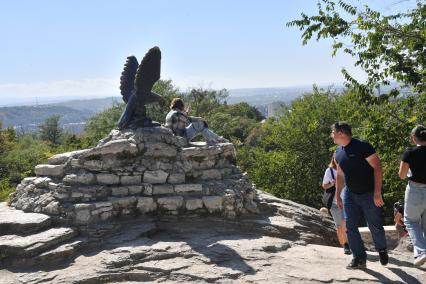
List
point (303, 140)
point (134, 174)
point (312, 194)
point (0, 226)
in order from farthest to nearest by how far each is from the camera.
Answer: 1. point (303, 140)
2. point (312, 194)
3. point (134, 174)
4. point (0, 226)

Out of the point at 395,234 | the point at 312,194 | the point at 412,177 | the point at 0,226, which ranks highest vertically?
the point at 412,177

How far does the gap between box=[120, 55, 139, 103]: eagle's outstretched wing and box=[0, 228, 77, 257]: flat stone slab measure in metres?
3.47

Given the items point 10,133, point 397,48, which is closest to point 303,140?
point 397,48

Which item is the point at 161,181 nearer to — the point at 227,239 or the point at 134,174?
the point at 134,174

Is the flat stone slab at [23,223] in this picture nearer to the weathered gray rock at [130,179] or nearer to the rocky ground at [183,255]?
the rocky ground at [183,255]

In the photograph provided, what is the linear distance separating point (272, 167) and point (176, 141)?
12.2 meters

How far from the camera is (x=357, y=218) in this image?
18.9 ft

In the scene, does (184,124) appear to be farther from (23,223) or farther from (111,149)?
(23,223)

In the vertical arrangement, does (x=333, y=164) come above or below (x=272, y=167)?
above

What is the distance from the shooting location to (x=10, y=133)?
42625mm

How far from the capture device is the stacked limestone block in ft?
25.2

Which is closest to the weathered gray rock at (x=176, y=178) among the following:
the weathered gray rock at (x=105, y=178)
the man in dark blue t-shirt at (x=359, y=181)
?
the weathered gray rock at (x=105, y=178)

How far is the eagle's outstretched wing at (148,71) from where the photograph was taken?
884 centimetres

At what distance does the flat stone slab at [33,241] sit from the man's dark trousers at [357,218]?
14.1ft
